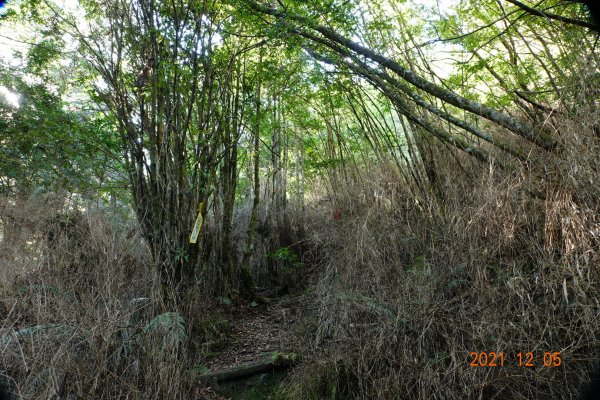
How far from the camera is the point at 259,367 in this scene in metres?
3.21

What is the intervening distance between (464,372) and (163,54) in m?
3.54

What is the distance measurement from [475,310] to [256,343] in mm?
2421

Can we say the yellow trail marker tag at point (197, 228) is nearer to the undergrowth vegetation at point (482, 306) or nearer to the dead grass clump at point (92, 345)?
the dead grass clump at point (92, 345)

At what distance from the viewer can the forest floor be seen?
3076 mm

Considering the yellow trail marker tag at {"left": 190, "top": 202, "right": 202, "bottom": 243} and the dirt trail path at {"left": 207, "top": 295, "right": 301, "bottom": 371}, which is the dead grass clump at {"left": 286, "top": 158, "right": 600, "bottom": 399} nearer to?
the dirt trail path at {"left": 207, "top": 295, "right": 301, "bottom": 371}

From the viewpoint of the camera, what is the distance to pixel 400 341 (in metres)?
2.47

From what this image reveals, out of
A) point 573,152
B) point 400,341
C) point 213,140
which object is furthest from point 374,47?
point 400,341
